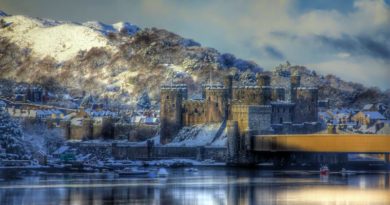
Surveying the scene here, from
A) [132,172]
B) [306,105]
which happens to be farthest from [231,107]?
[132,172]

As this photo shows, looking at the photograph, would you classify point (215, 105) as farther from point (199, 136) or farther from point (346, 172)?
point (346, 172)

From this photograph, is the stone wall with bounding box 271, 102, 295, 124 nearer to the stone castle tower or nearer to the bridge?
the bridge

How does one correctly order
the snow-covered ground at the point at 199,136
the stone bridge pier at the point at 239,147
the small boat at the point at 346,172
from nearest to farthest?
the small boat at the point at 346,172 < the stone bridge pier at the point at 239,147 < the snow-covered ground at the point at 199,136

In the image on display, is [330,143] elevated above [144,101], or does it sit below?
below

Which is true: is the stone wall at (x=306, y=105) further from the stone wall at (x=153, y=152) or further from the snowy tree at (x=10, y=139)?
the snowy tree at (x=10, y=139)

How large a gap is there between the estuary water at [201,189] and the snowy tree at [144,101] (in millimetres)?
62225

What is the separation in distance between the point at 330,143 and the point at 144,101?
61608 mm

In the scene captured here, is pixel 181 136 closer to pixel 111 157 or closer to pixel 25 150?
pixel 111 157

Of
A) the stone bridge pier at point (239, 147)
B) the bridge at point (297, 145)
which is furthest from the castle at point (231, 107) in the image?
the bridge at point (297, 145)

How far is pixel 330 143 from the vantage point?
13450cm

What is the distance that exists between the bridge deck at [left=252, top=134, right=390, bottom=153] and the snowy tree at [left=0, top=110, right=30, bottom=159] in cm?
2448

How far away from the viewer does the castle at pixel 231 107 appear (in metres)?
152

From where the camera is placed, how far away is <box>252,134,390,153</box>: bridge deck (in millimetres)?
132125

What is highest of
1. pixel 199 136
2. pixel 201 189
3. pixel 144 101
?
pixel 144 101
